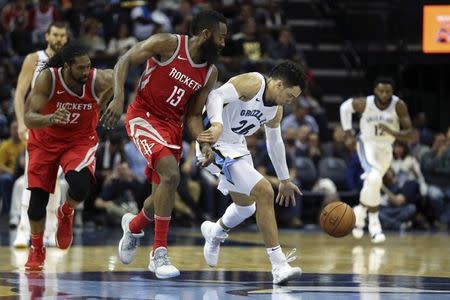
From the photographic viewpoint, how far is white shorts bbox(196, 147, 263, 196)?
7461 millimetres

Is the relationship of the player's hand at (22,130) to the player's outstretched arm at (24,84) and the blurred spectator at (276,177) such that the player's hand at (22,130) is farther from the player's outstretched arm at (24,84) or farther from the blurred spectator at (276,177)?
the blurred spectator at (276,177)

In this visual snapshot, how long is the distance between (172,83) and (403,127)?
5229 mm

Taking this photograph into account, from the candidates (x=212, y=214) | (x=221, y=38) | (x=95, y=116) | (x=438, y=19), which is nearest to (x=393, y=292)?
(x=221, y=38)

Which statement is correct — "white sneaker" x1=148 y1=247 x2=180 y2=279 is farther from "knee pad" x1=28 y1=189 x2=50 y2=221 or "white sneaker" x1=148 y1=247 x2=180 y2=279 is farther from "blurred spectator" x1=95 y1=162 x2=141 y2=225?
"blurred spectator" x1=95 y1=162 x2=141 y2=225

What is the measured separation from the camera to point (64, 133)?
8242mm

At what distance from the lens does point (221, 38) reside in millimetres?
7516

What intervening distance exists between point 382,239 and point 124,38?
6009 mm

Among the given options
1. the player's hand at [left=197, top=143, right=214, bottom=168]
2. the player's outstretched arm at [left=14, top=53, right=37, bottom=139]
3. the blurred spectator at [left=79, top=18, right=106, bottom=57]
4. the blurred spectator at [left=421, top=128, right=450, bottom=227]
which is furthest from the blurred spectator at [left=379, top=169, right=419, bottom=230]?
the player's hand at [left=197, top=143, right=214, bottom=168]

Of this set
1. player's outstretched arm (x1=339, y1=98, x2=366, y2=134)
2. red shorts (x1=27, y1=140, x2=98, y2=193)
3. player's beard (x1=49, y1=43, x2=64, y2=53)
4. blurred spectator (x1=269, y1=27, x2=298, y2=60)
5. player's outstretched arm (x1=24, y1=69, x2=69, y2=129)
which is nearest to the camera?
player's outstretched arm (x1=24, y1=69, x2=69, y2=129)

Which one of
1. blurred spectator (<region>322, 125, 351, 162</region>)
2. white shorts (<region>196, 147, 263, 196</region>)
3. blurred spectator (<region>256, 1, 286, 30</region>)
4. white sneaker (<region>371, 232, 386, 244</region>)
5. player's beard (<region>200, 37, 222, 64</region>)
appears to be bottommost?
white sneaker (<region>371, 232, 386, 244</region>)

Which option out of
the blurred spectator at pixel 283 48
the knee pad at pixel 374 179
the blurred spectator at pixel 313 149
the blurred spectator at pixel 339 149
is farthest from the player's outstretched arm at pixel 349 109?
the blurred spectator at pixel 283 48

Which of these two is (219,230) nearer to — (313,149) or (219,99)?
(219,99)

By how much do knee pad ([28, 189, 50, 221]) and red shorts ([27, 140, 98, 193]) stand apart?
40 mm

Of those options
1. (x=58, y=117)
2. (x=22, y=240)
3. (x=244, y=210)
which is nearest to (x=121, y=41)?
(x=22, y=240)
